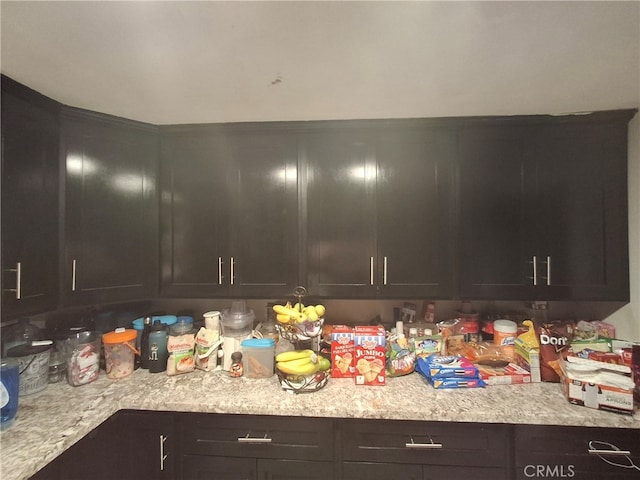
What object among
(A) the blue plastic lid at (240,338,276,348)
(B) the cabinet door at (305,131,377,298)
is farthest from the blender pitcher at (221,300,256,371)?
(B) the cabinet door at (305,131,377,298)

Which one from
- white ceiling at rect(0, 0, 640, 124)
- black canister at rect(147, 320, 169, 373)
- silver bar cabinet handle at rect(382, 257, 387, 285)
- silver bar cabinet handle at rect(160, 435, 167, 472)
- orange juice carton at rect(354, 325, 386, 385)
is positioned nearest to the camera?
white ceiling at rect(0, 0, 640, 124)

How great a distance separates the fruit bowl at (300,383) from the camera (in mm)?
1236

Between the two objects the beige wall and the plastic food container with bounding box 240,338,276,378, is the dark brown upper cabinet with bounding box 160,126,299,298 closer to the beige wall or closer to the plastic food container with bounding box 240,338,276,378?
the plastic food container with bounding box 240,338,276,378

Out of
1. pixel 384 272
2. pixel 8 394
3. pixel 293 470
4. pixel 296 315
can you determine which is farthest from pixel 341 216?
pixel 8 394

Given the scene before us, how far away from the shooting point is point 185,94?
4.12ft

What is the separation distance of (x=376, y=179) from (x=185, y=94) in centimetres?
107

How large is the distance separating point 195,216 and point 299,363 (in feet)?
3.40

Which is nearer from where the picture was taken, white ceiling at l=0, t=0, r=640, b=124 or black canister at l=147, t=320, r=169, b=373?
white ceiling at l=0, t=0, r=640, b=124

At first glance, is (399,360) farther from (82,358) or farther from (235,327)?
(82,358)

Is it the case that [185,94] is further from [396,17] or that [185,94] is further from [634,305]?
[634,305]

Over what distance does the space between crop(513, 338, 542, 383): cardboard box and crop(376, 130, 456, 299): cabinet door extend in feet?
1.44

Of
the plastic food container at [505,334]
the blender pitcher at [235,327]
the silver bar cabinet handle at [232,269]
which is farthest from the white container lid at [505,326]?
the silver bar cabinet handle at [232,269]

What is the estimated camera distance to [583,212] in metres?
1.46

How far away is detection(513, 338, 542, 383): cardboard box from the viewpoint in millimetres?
1329
